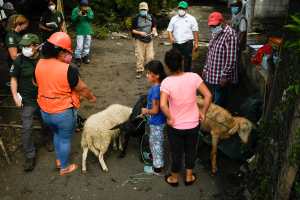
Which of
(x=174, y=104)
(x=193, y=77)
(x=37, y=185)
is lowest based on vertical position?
(x=37, y=185)

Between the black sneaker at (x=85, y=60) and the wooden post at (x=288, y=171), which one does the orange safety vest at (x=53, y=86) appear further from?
the black sneaker at (x=85, y=60)

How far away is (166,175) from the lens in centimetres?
570

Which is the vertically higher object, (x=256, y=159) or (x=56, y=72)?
(x=56, y=72)

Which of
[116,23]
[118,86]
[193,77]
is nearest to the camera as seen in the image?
[193,77]

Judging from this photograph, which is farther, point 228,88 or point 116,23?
point 116,23

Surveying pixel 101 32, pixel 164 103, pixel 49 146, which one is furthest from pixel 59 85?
pixel 101 32

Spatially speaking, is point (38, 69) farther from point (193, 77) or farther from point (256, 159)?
point (256, 159)

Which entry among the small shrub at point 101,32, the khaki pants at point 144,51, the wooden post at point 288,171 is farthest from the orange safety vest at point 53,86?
the small shrub at point 101,32

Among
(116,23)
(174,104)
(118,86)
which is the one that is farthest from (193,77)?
(116,23)

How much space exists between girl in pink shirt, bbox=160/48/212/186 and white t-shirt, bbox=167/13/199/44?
3.63m

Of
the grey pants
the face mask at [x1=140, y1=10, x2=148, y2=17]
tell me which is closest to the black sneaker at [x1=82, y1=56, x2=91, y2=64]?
the face mask at [x1=140, y1=10, x2=148, y2=17]

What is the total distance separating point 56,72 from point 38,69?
0.90 ft

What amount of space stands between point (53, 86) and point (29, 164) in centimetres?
162

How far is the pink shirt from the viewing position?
15.6ft
